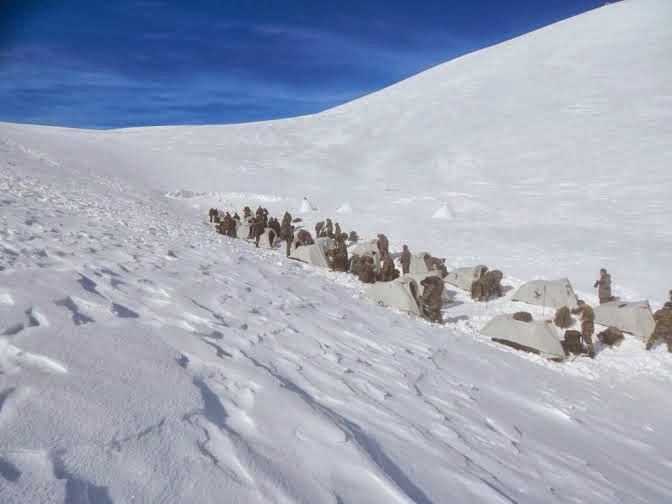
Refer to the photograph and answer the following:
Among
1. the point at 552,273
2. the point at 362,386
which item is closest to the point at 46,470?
the point at 362,386

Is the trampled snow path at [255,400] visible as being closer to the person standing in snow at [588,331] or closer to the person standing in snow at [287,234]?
the person standing in snow at [588,331]

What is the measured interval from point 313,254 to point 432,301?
442 centimetres

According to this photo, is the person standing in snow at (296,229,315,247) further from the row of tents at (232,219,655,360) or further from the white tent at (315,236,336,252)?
the row of tents at (232,219,655,360)

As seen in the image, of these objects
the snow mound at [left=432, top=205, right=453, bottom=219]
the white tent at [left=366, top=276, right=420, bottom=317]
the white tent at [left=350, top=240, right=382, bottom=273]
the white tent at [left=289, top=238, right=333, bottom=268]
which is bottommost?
the white tent at [left=366, top=276, right=420, bottom=317]

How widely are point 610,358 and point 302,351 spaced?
7117mm

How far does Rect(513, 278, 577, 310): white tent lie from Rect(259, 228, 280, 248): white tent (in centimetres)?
772

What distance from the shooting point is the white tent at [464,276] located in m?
11.5

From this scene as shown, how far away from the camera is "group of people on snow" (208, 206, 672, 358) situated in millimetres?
8688

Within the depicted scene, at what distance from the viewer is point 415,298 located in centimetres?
955

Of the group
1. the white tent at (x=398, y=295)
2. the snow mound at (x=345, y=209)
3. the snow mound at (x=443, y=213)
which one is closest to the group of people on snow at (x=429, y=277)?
the white tent at (x=398, y=295)

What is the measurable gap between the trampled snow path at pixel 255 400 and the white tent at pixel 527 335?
21.8 inches

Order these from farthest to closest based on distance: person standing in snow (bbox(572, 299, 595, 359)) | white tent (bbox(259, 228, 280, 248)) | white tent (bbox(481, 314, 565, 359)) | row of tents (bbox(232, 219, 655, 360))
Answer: white tent (bbox(259, 228, 280, 248)) → person standing in snow (bbox(572, 299, 595, 359)) → row of tents (bbox(232, 219, 655, 360)) → white tent (bbox(481, 314, 565, 359))

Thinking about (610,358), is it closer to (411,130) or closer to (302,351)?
(302,351)

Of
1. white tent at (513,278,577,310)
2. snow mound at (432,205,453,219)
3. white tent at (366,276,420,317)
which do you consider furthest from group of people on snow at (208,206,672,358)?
snow mound at (432,205,453,219)
